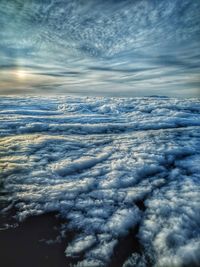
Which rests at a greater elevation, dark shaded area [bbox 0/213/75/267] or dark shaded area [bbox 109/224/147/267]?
dark shaded area [bbox 109/224/147/267]

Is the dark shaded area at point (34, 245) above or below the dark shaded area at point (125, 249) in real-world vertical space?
below

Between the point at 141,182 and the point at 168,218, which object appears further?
the point at 141,182

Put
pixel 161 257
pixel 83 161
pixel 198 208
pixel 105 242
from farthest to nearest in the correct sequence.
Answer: pixel 83 161, pixel 198 208, pixel 105 242, pixel 161 257

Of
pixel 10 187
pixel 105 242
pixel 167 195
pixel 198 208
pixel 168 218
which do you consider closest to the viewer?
pixel 105 242

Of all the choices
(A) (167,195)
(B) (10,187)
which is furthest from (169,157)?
(B) (10,187)

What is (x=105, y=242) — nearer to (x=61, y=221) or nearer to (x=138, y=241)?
(x=138, y=241)

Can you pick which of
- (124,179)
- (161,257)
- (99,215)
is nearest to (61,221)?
(99,215)

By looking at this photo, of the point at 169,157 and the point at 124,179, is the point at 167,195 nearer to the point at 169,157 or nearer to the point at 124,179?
the point at 124,179
